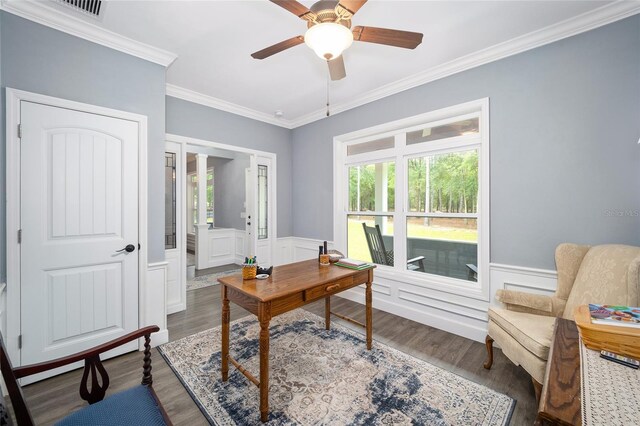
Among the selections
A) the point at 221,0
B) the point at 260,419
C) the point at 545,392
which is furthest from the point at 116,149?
the point at 545,392

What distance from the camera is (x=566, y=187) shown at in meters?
2.25

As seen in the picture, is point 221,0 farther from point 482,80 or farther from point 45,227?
point 482,80

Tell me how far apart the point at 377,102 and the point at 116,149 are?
3008 mm

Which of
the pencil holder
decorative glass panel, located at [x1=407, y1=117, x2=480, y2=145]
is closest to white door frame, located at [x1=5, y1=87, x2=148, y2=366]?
the pencil holder

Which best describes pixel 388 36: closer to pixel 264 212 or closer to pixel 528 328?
pixel 528 328

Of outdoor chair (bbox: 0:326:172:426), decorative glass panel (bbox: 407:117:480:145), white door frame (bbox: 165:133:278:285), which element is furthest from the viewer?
white door frame (bbox: 165:133:278:285)

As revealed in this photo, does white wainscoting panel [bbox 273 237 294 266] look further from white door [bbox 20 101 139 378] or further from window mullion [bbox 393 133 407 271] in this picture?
white door [bbox 20 101 139 378]

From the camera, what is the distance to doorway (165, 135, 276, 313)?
359 cm

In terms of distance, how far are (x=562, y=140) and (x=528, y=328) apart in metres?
1.62

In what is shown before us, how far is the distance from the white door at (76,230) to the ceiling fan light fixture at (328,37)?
2.00 m

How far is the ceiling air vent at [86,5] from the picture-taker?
2.01 meters

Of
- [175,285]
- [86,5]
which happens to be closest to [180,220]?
[175,285]

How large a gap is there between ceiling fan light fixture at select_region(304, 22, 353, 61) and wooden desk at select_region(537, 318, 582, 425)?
1869mm

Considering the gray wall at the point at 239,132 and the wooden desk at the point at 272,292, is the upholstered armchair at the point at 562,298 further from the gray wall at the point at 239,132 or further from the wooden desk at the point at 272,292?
the gray wall at the point at 239,132
